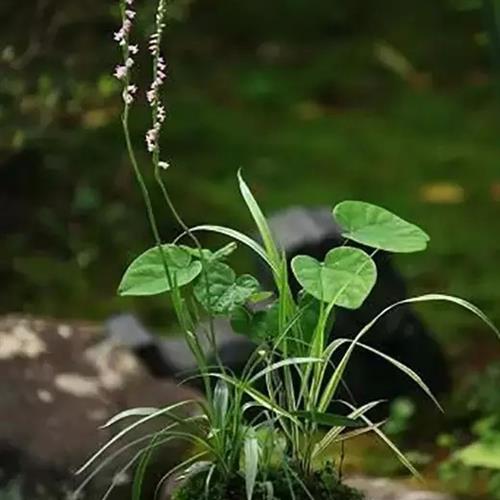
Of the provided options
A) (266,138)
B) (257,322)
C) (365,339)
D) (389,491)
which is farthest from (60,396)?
(266,138)

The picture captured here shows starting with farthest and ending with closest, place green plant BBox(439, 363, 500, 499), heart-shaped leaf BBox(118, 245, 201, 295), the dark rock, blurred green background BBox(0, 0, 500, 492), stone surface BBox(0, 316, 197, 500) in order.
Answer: blurred green background BBox(0, 0, 500, 492) → the dark rock → green plant BBox(439, 363, 500, 499) → stone surface BBox(0, 316, 197, 500) → heart-shaped leaf BBox(118, 245, 201, 295)

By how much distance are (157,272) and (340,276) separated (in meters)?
0.23

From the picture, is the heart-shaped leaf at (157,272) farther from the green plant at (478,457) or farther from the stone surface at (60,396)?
the green plant at (478,457)

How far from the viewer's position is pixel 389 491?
9.21ft

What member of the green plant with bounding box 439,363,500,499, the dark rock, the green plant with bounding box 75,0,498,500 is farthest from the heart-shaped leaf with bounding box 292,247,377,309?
the dark rock

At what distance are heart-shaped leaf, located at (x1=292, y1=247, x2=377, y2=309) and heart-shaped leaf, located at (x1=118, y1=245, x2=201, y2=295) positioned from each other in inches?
5.3

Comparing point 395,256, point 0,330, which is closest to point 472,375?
point 395,256

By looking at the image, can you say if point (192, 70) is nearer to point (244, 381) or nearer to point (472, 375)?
point (472, 375)

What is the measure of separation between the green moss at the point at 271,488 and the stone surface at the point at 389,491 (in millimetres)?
745

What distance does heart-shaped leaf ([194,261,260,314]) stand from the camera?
76.4 inches

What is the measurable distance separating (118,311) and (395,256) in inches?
28.8

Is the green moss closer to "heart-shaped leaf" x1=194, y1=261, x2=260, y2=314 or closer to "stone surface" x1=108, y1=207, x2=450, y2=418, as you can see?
"heart-shaped leaf" x1=194, y1=261, x2=260, y2=314

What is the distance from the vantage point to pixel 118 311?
12.8ft

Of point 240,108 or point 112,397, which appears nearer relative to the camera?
point 112,397
